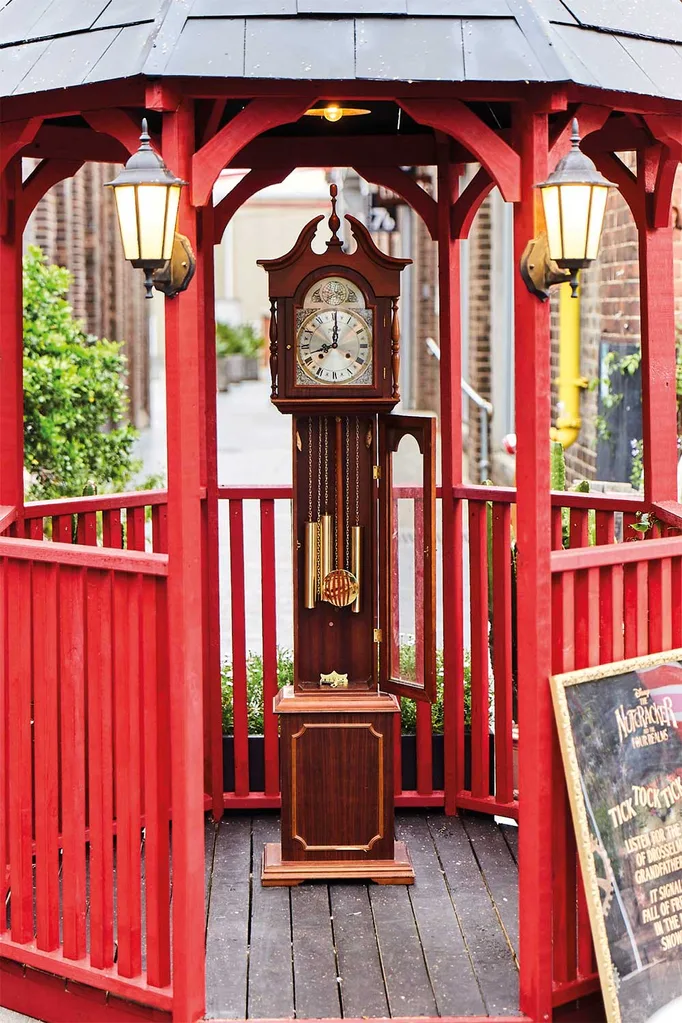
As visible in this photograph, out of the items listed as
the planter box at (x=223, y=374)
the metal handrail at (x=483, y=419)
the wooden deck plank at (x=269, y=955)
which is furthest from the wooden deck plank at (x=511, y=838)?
the planter box at (x=223, y=374)

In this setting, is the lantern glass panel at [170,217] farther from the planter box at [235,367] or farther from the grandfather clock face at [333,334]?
the planter box at [235,367]

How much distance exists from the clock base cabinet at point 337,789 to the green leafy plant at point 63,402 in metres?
3.55

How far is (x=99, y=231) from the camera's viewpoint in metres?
18.5

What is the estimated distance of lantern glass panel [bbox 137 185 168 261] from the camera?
3.56 metres

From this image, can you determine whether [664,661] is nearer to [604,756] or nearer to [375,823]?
[604,756]

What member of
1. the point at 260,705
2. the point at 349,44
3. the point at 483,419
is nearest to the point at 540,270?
the point at 349,44

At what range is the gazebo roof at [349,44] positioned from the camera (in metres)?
3.70

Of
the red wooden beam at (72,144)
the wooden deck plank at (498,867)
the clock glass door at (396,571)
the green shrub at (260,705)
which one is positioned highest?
the red wooden beam at (72,144)

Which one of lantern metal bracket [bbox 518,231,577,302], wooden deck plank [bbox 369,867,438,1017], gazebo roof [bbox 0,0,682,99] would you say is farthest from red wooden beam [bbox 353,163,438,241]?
wooden deck plank [bbox 369,867,438,1017]

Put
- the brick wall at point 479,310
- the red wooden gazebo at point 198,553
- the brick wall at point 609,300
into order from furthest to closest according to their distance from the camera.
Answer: the brick wall at point 479,310 < the brick wall at point 609,300 < the red wooden gazebo at point 198,553

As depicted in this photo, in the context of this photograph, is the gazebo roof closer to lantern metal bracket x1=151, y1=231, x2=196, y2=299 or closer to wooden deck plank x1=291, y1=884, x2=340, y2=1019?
lantern metal bracket x1=151, y1=231, x2=196, y2=299

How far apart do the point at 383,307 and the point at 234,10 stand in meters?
1.30

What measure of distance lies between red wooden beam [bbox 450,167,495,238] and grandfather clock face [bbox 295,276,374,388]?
31.4 inches

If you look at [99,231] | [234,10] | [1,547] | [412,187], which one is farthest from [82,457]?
[99,231]
